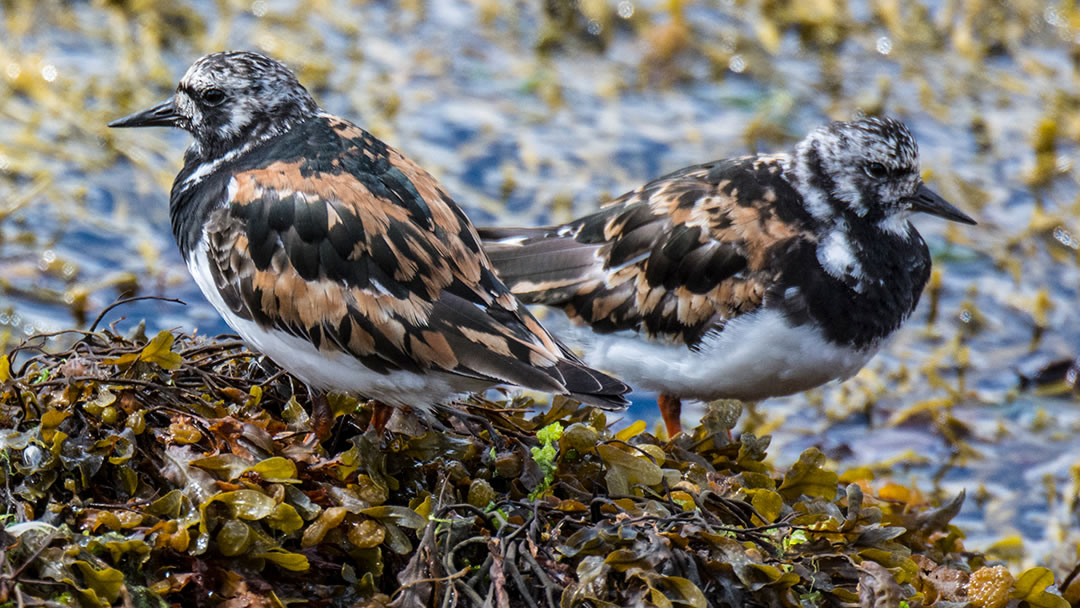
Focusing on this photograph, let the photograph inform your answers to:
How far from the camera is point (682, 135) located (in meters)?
6.53

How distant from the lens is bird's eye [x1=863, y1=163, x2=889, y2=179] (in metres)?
3.85

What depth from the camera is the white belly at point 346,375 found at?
113 inches

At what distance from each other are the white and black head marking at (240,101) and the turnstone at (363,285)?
22 centimetres

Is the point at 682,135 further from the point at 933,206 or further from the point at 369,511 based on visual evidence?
the point at 369,511

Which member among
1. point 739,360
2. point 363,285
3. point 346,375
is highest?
point 363,285

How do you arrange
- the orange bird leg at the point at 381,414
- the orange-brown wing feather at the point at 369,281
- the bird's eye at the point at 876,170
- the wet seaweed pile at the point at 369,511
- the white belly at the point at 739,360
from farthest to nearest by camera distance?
the bird's eye at the point at 876,170
the white belly at the point at 739,360
the orange bird leg at the point at 381,414
the orange-brown wing feather at the point at 369,281
the wet seaweed pile at the point at 369,511

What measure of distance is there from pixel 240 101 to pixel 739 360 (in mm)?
1558

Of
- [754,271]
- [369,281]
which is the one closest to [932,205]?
[754,271]

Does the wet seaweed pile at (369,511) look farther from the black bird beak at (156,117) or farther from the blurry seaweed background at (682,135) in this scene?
the blurry seaweed background at (682,135)

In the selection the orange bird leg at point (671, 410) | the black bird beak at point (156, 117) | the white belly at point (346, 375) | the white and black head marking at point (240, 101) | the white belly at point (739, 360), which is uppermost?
the white and black head marking at point (240, 101)

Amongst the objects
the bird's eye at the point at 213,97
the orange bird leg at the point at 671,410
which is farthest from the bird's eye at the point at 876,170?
the bird's eye at the point at 213,97

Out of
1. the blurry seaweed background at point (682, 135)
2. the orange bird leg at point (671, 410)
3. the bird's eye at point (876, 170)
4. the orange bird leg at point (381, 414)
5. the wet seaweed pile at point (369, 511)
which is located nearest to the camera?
the wet seaweed pile at point (369, 511)

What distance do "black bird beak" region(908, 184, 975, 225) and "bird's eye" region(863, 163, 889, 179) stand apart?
0.41ft

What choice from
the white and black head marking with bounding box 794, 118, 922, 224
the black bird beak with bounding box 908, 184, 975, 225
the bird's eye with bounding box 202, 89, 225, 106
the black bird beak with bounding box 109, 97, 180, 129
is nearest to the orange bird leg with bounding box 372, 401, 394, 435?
the bird's eye with bounding box 202, 89, 225, 106
